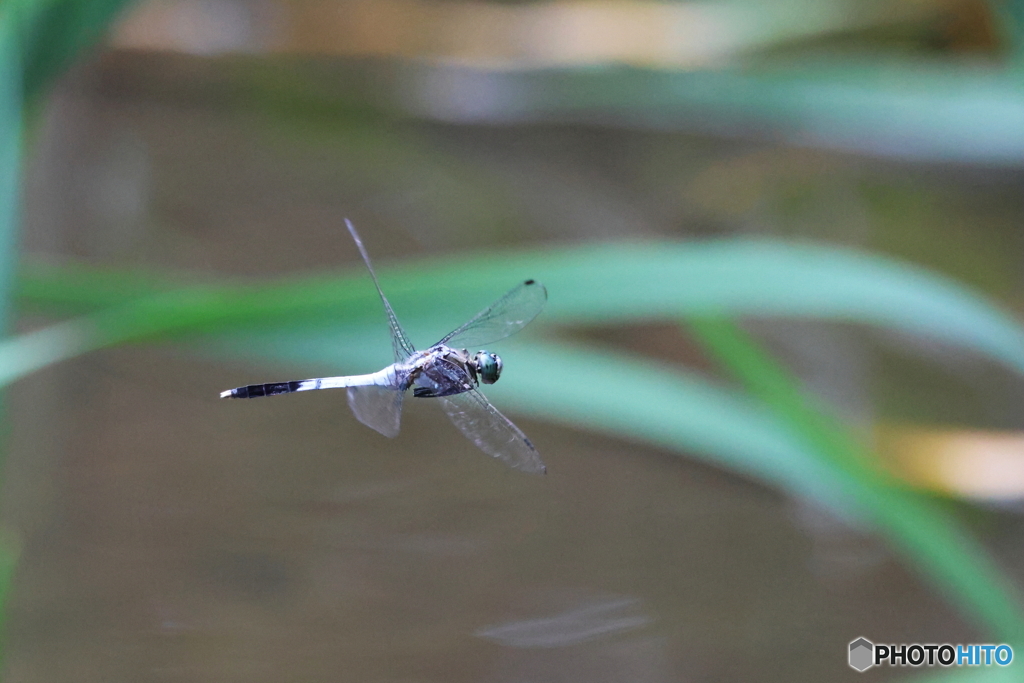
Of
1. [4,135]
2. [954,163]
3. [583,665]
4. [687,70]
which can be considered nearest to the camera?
[4,135]

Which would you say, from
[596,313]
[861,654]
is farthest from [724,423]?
[861,654]

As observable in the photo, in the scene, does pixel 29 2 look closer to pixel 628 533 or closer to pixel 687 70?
pixel 628 533

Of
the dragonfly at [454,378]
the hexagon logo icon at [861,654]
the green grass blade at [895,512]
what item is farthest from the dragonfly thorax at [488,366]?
the hexagon logo icon at [861,654]

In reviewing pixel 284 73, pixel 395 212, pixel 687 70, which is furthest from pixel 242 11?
pixel 687 70

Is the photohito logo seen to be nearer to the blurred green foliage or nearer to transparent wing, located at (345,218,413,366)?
the blurred green foliage

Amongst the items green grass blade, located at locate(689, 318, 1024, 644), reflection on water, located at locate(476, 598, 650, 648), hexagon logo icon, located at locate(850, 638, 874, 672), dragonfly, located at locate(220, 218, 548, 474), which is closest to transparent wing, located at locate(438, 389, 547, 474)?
dragonfly, located at locate(220, 218, 548, 474)

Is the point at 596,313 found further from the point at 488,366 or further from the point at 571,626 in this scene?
the point at 571,626
